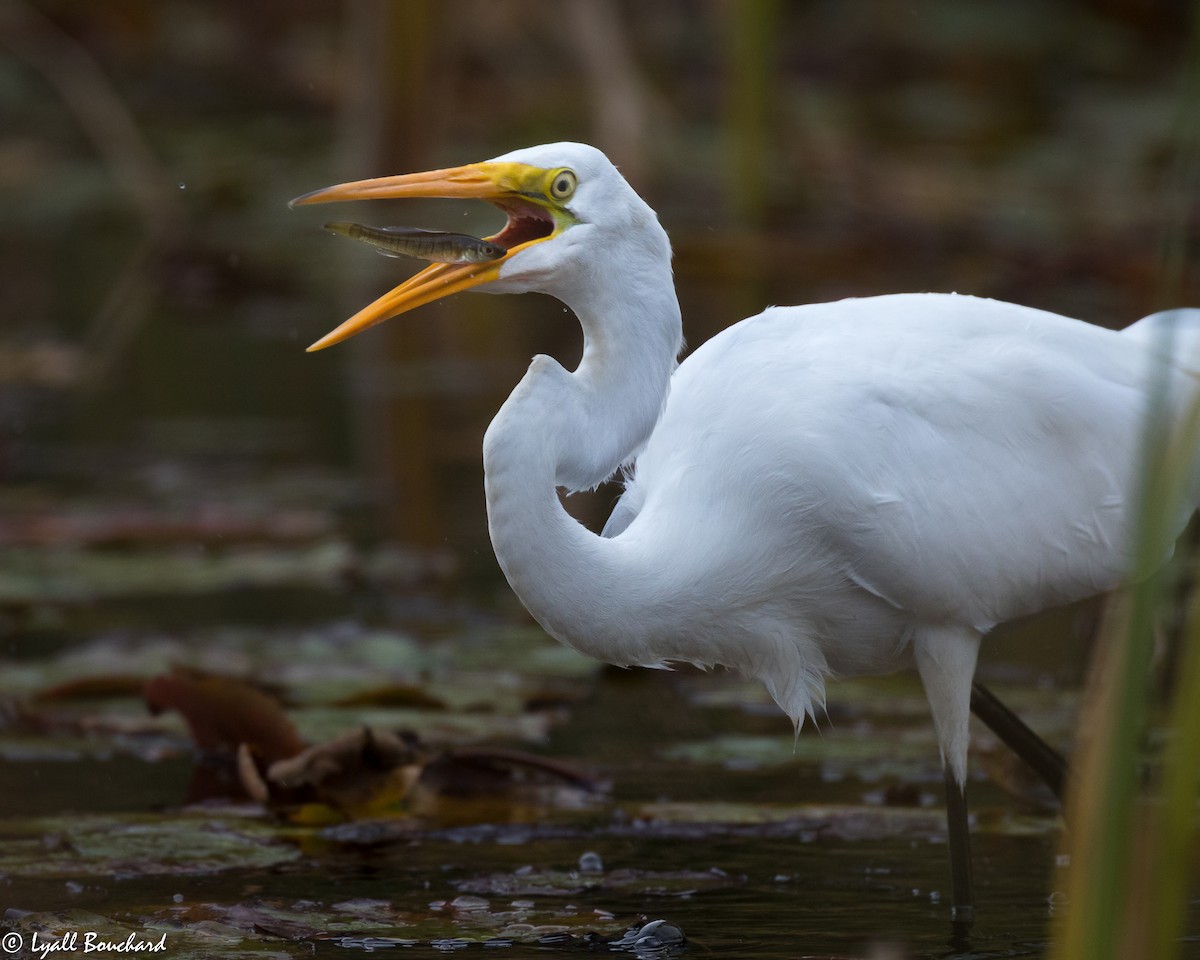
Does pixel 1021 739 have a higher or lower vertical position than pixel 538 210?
lower

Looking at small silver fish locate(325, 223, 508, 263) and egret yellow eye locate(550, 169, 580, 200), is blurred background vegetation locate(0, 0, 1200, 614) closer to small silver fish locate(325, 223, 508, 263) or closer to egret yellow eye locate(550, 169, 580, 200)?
small silver fish locate(325, 223, 508, 263)

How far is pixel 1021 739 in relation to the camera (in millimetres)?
3465

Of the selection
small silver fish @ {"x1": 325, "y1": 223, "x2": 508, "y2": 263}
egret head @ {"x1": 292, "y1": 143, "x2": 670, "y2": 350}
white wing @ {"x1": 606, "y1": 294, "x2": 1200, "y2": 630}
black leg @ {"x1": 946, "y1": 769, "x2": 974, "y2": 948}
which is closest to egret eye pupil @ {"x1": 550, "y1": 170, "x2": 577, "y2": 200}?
egret head @ {"x1": 292, "y1": 143, "x2": 670, "y2": 350}

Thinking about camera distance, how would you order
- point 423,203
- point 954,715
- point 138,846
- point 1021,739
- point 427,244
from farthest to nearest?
point 423,203
point 1021,739
point 138,846
point 954,715
point 427,244

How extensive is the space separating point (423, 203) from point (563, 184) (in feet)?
26.0

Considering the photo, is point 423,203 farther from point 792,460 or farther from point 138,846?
point 792,460

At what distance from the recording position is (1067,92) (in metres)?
15.1

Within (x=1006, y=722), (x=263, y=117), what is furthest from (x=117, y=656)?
(x=263, y=117)

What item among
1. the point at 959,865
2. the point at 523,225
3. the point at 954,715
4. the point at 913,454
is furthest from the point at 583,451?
the point at 959,865

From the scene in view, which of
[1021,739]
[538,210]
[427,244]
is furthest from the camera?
[1021,739]

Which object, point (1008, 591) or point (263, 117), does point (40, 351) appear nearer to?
point (1008, 591)

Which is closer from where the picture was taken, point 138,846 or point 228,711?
point 138,846

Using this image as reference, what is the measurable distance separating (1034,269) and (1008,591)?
5805mm

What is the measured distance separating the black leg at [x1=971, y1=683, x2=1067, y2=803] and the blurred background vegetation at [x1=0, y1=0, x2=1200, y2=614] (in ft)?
6.75
